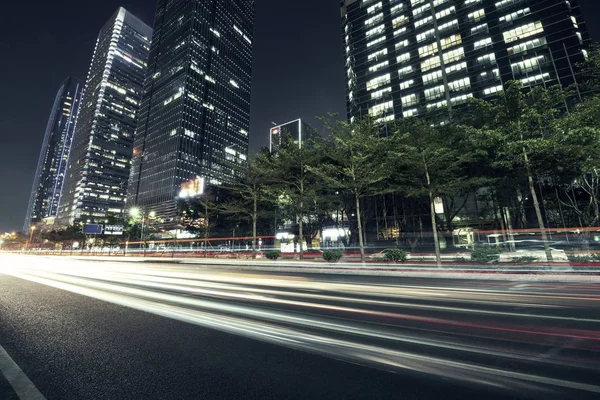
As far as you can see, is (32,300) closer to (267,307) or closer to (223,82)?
(267,307)

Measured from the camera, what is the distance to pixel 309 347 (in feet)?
12.7

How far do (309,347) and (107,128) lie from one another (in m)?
207

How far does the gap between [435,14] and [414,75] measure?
699 inches

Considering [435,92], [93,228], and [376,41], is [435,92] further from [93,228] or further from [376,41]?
[93,228]

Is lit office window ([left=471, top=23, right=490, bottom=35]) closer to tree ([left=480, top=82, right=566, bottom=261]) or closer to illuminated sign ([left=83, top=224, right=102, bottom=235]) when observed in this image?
tree ([left=480, top=82, right=566, bottom=261])

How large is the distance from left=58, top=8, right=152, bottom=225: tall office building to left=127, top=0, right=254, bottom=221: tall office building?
35986mm

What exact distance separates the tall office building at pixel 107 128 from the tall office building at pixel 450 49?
494ft

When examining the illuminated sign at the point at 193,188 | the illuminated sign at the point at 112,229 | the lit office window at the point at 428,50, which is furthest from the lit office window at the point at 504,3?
the illuminated sign at the point at 112,229

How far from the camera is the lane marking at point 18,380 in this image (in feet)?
8.64

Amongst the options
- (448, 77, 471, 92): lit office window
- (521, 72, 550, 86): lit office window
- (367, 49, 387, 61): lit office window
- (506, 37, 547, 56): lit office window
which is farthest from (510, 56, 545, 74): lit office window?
(367, 49, 387, 61): lit office window

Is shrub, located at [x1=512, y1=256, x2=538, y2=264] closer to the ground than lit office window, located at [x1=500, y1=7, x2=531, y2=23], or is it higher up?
closer to the ground

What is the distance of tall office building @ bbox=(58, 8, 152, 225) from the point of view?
150500 millimetres

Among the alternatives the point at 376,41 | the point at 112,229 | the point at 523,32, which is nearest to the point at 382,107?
the point at 376,41

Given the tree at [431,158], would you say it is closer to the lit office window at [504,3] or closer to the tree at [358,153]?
the tree at [358,153]
